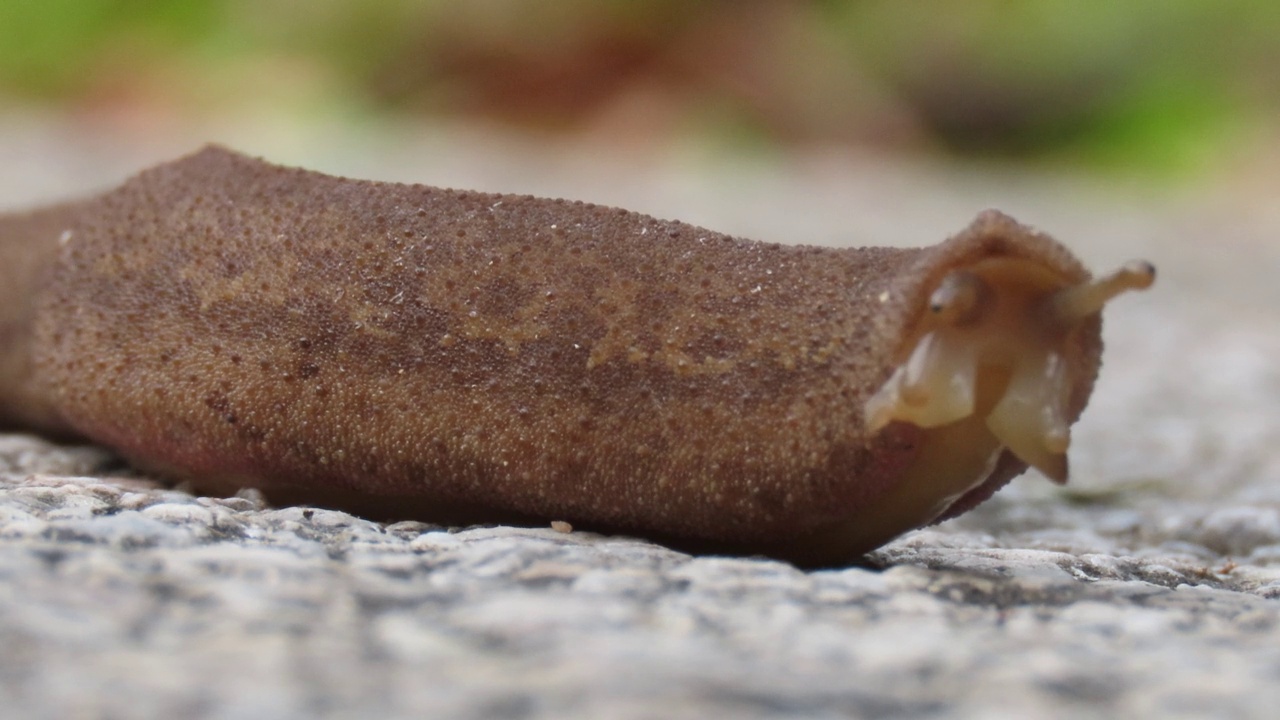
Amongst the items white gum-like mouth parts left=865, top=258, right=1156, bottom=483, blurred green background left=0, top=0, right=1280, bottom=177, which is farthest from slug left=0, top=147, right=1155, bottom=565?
blurred green background left=0, top=0, right=1280, bottom=177

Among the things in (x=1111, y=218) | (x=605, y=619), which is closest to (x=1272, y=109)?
(x=1111, y=218)

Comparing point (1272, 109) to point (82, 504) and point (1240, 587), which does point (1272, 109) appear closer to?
point (1240, 587)

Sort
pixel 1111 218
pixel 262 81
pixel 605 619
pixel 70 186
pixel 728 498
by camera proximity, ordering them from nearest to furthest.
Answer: pixel 605 619
pixel 728 498
pixel 70 186
pixel 1111 218
pixel 262 81

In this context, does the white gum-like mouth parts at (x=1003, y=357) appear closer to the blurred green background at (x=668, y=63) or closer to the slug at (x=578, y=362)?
the slug at (x=578, y=362)

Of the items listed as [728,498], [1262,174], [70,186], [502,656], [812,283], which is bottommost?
[502,656]

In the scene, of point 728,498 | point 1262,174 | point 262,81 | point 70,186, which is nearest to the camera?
point 728,498

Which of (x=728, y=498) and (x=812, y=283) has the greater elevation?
(x=812, y=283)

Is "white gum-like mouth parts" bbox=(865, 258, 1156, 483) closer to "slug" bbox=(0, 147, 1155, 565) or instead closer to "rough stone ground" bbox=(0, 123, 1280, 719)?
"slug" bbox=(0, 147, 1155, 565)

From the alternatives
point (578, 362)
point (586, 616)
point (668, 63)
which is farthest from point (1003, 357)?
point (668, 63)
